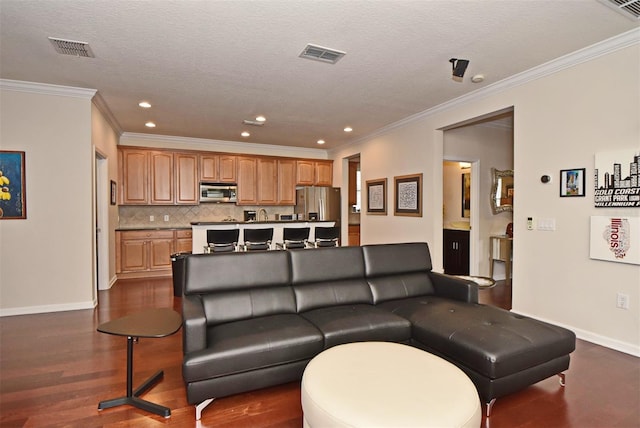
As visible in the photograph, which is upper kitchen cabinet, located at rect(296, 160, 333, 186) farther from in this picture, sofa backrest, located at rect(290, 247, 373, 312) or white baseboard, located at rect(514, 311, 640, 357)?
white baseboard, located at rect(514, 311, 640, 357)

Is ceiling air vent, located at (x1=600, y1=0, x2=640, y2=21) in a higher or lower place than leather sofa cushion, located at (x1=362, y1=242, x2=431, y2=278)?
higher

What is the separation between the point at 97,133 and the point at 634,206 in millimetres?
6164

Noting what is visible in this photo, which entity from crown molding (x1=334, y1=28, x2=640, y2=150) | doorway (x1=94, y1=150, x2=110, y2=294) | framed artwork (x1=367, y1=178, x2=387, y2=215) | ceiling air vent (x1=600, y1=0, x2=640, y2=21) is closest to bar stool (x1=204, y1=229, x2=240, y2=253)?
doorway (x1=94, y1=150, x2=110, y2=294)

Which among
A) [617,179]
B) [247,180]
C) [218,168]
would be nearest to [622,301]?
[617,179]

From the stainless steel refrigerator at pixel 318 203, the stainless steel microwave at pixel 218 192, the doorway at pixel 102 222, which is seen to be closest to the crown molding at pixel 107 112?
the doorway at pixel 102 222

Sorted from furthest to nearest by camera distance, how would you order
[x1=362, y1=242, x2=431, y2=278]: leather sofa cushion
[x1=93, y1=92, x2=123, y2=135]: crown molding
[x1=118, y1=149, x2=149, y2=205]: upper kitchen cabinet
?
[x1=118, y1=149, x2=149, y2=205]: upper kitchen cabinet → [x1=93, y1=92, x2=123, y2=135]: crown molding → [x1=362, y1=242, x2=431, y2=278]: leather sofa cushion

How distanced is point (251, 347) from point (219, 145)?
239 inches

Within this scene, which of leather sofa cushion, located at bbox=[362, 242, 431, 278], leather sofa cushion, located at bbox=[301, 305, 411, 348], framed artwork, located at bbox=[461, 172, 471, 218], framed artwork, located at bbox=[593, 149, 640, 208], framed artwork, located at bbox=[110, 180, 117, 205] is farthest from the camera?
framed artwork, located at bbox=[461, 172, 471, 218]

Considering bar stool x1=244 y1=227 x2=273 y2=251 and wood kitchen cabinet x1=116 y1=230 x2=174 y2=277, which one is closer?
bar stool x1=244 y1=227 x2=273 y2=251

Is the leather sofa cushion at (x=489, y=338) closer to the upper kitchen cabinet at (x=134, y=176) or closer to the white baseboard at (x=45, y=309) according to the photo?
the white baseboard at (x=45, y=309)

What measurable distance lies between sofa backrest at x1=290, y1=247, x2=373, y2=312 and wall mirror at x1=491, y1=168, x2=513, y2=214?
369cm

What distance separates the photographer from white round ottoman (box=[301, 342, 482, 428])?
1.38 meters

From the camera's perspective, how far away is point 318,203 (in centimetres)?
778

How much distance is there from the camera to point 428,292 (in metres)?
3.34
